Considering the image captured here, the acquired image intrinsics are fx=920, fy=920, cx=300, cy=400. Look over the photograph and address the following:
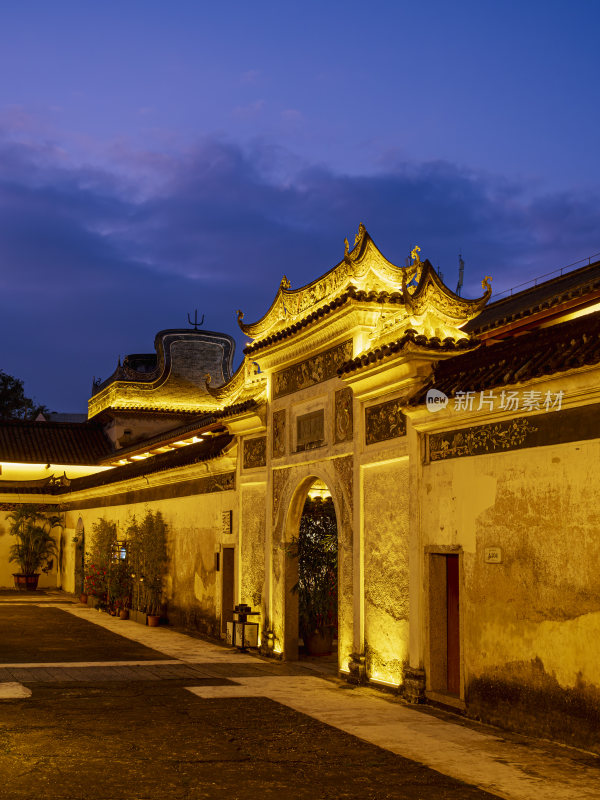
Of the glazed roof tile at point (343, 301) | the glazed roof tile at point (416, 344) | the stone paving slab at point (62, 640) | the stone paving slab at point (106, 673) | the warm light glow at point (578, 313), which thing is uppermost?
the glazed roof tile at point (343, 301)

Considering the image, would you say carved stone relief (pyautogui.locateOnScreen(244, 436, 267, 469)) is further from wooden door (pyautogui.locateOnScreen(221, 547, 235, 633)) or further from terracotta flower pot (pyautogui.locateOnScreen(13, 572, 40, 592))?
terracotta flower pot (pyautogui.locateOnScreen(13, 572, 40, 592))

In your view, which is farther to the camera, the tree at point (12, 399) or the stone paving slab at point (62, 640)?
the tree at point (12, 399)

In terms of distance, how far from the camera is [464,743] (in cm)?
805

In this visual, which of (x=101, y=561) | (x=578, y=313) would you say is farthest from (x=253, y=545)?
(x=101, y=561)

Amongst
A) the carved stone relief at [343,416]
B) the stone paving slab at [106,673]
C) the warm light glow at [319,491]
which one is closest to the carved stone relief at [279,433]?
the warm light glow at [319,491]

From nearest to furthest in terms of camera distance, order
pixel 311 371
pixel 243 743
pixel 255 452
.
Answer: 1. pixel 243 743
2. pixel 311 371
3. pixel 255 452

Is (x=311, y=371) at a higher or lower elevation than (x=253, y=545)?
higher

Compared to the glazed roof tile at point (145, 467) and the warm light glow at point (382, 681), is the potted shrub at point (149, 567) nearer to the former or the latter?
the glazed roof tile at point (145, 467)

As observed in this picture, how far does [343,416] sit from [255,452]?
358 cm

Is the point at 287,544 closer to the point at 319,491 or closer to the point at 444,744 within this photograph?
the point at 319,491

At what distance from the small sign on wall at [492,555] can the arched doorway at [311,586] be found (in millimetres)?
5028

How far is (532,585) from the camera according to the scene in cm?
838

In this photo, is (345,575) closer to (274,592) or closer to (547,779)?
(274,592)

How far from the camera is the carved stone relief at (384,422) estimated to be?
10859mm
